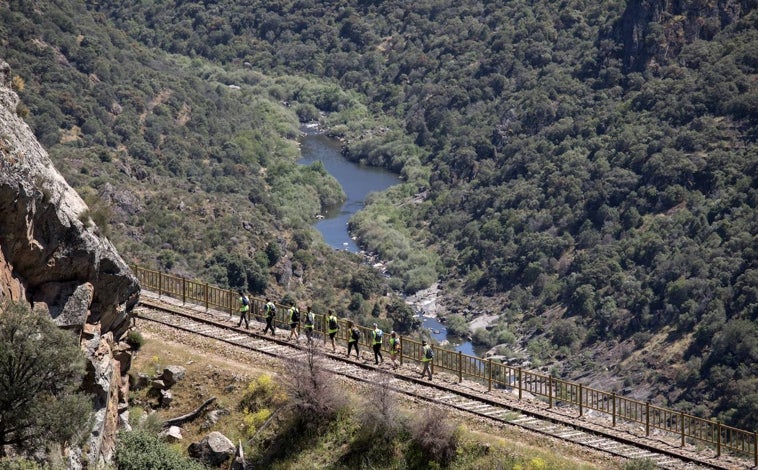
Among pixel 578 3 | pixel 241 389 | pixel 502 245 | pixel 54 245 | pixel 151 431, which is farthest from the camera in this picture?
pixel 578 3

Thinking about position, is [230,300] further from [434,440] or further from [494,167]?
[494,167]

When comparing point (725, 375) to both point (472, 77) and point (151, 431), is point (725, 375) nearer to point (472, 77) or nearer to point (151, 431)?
point (151, 431)

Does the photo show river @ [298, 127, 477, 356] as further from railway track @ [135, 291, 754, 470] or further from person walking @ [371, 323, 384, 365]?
person walking @ [371, 323, 384, 365]

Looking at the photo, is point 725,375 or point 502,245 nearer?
point 725,375

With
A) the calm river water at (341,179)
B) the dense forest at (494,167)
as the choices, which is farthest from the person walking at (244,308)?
the calm river water at (341,179)

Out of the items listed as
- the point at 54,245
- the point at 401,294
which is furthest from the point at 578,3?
the point at 54,245

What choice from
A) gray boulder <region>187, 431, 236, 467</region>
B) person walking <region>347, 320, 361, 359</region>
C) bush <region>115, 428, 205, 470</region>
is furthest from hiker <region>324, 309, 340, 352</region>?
bush <region>115, 428, 205, 470</region>

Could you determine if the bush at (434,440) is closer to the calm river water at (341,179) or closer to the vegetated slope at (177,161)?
the vegetated slope at (177,161)
